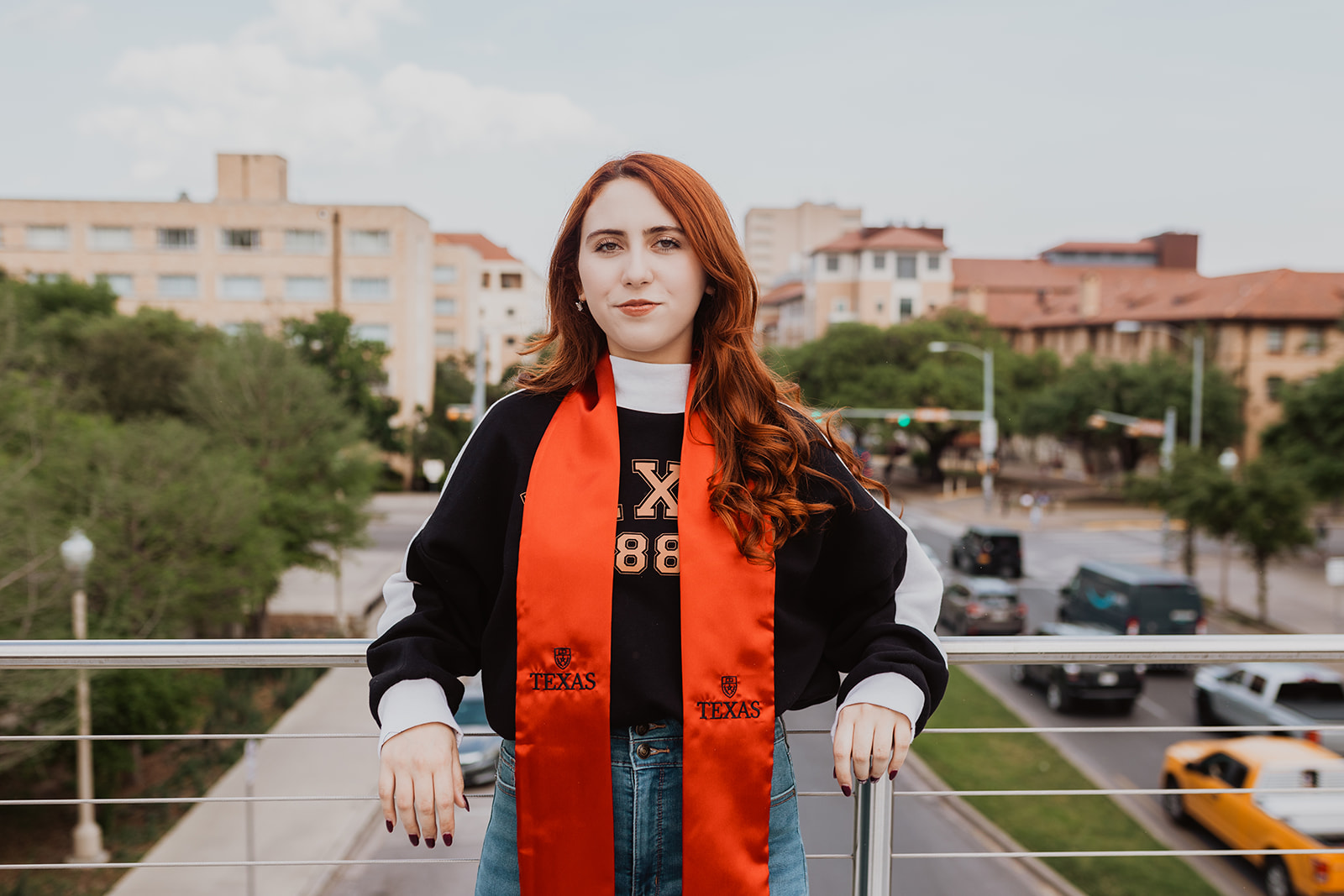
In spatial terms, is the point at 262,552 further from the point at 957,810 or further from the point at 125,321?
the point at 125,321

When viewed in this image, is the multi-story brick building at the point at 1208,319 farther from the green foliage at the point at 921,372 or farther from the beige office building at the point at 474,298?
the beige office building at the point at 474,298

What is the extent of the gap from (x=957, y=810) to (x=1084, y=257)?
84411mm

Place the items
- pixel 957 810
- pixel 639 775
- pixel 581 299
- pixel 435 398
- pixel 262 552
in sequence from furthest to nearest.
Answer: pixel 435 398 → pixel 262 552 → pixel 957 810 → pixel 581 299 → pixel 639 775

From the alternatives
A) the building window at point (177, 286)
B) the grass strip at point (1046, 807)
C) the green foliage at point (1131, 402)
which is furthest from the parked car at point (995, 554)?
the building window at point (177, 286)

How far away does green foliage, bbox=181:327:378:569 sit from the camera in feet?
74.6

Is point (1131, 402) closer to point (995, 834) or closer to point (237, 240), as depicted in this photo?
point (995, 834)

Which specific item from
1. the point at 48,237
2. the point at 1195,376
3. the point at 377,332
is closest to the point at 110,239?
the point at 48,237

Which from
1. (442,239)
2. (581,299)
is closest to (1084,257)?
(442,239)

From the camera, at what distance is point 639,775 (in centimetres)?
157

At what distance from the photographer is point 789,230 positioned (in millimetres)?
117938

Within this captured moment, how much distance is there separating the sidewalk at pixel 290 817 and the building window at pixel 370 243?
110 feet

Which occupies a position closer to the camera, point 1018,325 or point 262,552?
point 262,552

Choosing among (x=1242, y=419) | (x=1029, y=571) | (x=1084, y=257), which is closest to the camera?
(x=1029, y=571)

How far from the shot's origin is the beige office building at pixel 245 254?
48.7m
